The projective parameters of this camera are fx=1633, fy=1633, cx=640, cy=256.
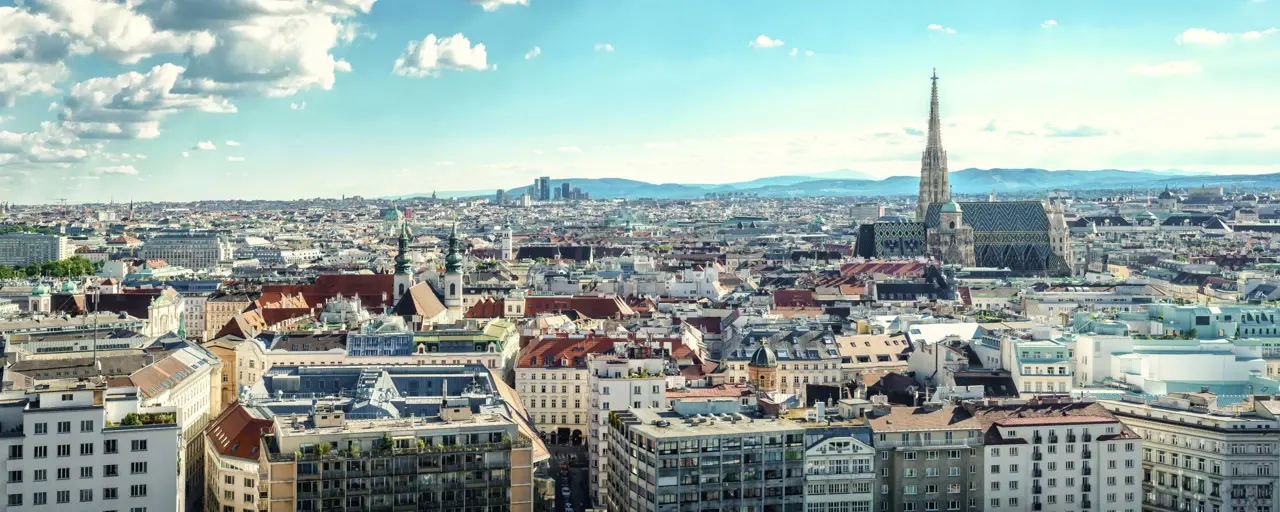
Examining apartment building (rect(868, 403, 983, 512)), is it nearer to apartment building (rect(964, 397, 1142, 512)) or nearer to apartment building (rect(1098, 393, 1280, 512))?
apartment building (rect(964, 397, 1142, 512))

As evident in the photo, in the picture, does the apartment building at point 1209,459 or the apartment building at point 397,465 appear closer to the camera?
the apartment building at point 397,465

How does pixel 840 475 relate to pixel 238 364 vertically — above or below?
below

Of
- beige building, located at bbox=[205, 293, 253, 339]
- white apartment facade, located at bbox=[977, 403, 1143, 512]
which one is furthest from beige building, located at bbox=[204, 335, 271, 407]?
white apartment facade, located at bbox=[977, 403, 1143, 512]

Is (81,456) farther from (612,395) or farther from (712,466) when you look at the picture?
(612,395)

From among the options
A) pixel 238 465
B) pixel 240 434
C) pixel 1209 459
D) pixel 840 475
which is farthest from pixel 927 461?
pixel 240 434

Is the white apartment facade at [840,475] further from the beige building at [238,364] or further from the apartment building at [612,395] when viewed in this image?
the beige building at [238,364]

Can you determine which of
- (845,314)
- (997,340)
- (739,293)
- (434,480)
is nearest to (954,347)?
(997,340)

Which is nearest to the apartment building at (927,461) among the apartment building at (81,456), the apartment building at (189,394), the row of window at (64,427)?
the apartment building at (81,456)
